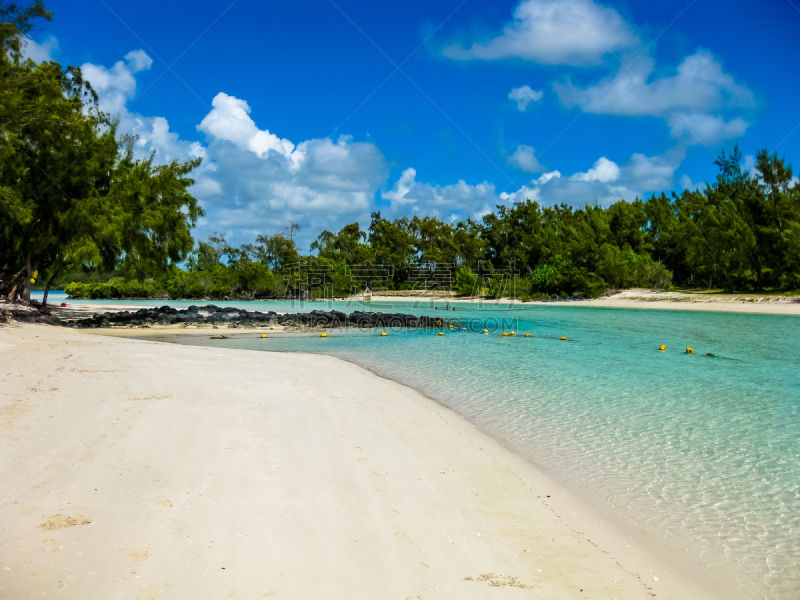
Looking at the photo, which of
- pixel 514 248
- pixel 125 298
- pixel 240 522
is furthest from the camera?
pixel 514 248

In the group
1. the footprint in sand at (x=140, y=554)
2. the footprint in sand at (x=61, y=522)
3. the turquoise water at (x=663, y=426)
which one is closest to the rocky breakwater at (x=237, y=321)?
the turquoise water at (x=663, y=426)

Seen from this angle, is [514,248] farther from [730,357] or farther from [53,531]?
[53,531]

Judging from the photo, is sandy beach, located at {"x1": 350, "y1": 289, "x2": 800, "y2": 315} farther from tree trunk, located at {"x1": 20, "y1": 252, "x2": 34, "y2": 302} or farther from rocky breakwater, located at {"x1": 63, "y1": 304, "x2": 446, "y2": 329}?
tree trunk, located at {"x1": 20, "y1": 252, "x2": 34, "y2": 302}

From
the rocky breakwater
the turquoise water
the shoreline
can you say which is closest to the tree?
the rocky breakwater

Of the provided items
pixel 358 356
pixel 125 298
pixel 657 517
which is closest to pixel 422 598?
pixel 657 517

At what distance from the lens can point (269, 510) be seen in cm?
337

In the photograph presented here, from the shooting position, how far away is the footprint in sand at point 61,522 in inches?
112

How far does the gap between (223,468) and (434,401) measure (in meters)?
4.85

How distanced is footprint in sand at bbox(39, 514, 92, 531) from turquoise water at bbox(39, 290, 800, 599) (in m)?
3.89

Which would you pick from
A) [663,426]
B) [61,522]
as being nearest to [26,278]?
[61,522]

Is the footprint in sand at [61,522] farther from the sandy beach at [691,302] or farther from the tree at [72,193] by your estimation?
the sandy beach at [691,302]

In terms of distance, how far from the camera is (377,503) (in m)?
3.77

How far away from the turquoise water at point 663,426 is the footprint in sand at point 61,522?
389cm

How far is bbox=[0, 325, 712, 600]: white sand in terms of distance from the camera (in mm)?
2611
